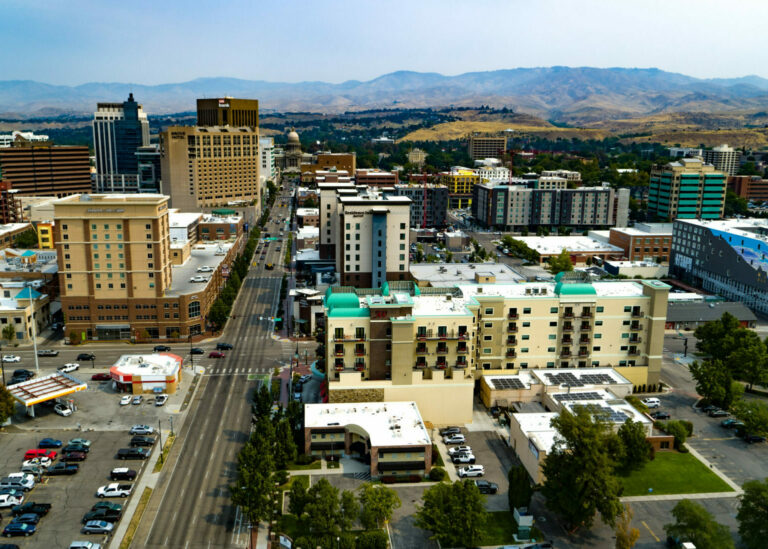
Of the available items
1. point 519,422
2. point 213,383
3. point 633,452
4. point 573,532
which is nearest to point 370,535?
point 573,532

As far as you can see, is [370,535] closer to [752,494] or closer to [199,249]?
[752,494]

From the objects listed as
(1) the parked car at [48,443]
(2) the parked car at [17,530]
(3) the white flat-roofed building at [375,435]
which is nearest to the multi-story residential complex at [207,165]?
(1) the parked car at [48,443]

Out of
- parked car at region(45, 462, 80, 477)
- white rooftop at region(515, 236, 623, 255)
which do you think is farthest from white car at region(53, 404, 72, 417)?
white rooftop at region(515, 236, 623, 255)

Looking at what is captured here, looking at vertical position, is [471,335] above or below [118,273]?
below

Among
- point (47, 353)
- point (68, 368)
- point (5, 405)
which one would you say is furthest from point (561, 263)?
point (5, 405)

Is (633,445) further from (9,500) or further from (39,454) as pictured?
(39,454)

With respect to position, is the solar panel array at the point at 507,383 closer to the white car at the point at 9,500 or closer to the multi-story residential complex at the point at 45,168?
the white car at the point at 9,500
